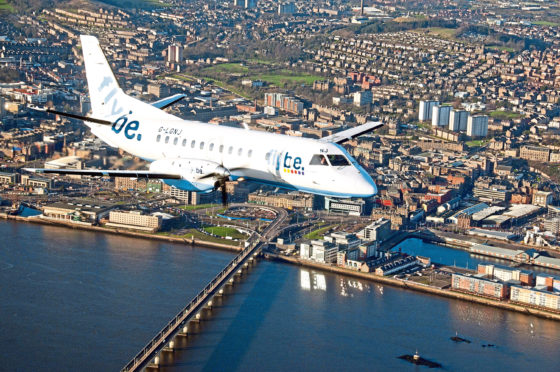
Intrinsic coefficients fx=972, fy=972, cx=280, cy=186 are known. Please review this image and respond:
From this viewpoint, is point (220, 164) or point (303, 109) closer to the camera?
point (220, 164)

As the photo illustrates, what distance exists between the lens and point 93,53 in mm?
24156

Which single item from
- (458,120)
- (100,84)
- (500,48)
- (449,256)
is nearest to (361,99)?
(458,120)

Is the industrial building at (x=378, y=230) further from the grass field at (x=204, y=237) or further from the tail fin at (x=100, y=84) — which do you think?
the tail fin at (x=100, y=84)

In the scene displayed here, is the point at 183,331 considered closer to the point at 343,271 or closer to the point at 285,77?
the point at 343,271

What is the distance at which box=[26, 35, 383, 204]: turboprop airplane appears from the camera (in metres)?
19.5

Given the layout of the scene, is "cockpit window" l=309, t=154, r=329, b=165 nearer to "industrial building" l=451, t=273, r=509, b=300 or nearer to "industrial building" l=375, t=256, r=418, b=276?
"industrial building" l=451, t=273, r=509, b=300

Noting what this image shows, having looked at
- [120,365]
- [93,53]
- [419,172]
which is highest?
[93,53]

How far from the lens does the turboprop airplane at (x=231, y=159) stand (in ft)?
64.0

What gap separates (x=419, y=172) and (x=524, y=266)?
14750mm

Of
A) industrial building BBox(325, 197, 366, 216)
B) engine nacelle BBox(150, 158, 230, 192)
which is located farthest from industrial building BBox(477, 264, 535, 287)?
engine nacelle BBox(150, 158, 230, 192)

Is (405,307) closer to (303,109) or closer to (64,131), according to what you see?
(64,131)

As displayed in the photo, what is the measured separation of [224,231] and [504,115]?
36.7 m

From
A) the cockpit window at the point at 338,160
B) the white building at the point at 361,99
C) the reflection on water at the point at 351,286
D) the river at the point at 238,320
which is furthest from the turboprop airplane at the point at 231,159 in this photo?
the white building at the point at 361,99

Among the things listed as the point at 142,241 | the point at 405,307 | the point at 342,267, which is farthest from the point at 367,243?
the point at 142,241
